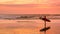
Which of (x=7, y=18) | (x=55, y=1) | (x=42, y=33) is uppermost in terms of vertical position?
(x=55, y=1)

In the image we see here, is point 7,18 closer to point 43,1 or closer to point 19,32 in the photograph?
point 19,32

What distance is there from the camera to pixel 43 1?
833 millimetres

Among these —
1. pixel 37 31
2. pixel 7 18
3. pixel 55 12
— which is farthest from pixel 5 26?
pixel 55 12

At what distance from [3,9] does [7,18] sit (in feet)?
0.25

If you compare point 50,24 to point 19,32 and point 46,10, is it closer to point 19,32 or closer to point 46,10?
point 46,10

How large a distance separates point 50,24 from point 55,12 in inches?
4.1

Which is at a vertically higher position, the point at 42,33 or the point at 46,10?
the point at 46,10

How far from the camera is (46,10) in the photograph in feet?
2.73

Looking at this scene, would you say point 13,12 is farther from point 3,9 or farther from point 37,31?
point 37,31

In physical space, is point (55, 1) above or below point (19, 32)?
above

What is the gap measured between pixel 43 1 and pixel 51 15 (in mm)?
104

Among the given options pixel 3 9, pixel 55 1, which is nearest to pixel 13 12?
pixel 3 9

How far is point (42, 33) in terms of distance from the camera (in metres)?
0.91

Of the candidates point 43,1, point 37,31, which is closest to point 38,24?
point 37,31
